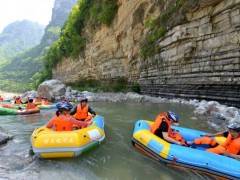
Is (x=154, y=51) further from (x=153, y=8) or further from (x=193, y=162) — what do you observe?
(x=193, y=162)

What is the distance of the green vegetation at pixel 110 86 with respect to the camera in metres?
27.5

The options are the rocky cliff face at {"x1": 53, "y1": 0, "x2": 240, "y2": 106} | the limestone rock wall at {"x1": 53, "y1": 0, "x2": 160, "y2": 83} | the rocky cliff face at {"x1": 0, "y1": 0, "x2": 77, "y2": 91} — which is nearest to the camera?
the rocky cliff face at {"x1": 53, "y1": 0, "x2": 240, "y2": 106}

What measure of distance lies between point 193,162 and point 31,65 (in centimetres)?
13214

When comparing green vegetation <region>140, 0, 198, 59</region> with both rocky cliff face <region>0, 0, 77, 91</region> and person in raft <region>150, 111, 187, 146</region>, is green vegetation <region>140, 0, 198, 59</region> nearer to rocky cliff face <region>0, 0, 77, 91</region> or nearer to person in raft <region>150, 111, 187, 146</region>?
person in raft <region>150, 111, 187, 146</region>

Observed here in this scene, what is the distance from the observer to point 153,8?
2350 centimetres

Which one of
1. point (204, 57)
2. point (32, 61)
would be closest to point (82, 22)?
point (204, 57)

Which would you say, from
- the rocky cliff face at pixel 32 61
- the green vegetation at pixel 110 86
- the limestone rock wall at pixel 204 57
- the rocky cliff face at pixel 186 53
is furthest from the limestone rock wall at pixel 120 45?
the rocky cliff face at pixel 32 61

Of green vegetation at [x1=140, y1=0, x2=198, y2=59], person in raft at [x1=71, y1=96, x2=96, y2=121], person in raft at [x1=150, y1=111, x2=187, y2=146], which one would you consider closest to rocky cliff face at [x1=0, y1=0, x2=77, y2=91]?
green vegetation at [x1=140, y1=0, x2=198, y2=59]

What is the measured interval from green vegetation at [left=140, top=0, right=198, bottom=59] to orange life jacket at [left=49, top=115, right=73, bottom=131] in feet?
35.7

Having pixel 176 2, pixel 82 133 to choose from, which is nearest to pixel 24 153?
pixel 82 133

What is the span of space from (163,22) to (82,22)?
21746 mm

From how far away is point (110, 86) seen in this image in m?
31.9

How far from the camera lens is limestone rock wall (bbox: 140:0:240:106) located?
44.2 ft

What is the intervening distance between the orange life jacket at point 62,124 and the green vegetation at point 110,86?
1771 centimetres
